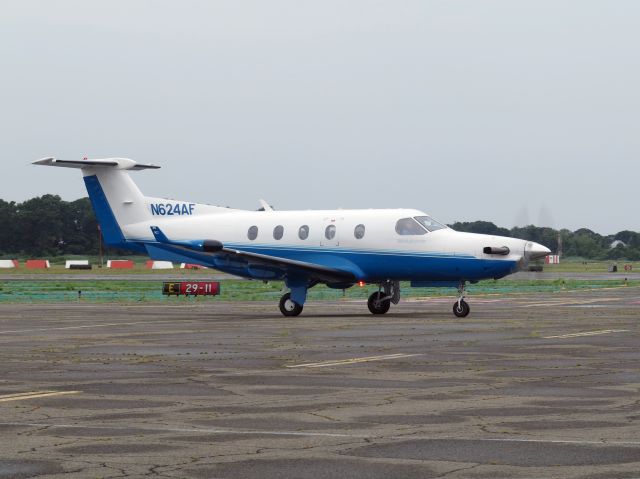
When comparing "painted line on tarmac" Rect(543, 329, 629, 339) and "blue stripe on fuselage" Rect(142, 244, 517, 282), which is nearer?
"painted line on tarmac" Rect(543, 329, 629, 339)

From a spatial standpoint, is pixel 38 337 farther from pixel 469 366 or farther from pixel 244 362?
pixel 469 366

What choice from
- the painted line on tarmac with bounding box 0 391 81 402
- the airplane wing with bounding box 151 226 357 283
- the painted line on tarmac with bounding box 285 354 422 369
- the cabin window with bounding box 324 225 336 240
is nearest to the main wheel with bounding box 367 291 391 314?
the airplane wing with bounding box 151 226 357 283

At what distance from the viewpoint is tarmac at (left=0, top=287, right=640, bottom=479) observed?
31.6ft

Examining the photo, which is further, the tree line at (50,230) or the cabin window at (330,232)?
the tree line at (50,230)

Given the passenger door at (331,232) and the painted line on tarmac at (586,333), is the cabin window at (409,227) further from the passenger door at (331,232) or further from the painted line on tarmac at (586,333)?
the painted line on tarmac at (586,333)

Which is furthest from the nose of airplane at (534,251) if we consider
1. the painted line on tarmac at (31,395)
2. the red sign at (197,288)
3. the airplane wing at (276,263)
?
the red sign at (197,288)

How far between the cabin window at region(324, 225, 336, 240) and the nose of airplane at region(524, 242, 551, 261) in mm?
5900

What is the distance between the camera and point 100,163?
39.4m

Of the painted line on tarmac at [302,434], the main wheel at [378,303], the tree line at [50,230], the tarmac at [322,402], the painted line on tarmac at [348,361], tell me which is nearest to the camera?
the tarmac at [322,402]

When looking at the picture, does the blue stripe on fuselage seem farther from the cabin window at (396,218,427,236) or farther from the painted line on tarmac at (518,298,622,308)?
the painted line on tarmac at (518,298,622,308)

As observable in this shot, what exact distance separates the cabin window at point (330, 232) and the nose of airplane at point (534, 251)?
5900 millimetres

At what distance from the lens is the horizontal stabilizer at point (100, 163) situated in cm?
3862

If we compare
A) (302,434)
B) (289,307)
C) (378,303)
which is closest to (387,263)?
(378,303)

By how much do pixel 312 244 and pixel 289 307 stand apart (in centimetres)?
213
